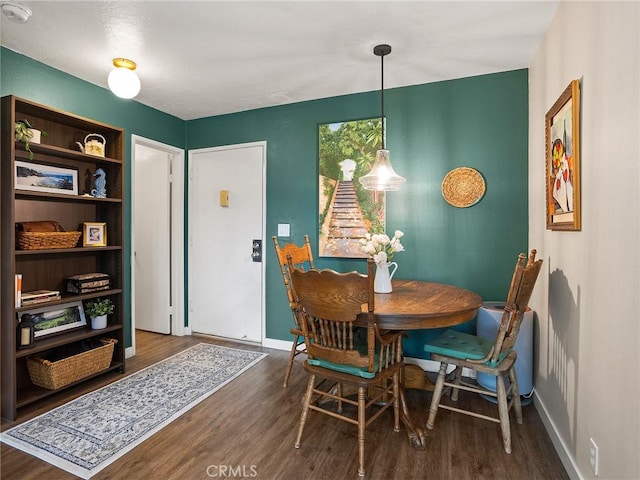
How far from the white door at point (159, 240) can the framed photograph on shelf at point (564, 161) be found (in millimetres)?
3446

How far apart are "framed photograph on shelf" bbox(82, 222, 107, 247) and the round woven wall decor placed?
113 inches

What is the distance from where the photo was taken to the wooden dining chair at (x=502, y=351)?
1.79 metres

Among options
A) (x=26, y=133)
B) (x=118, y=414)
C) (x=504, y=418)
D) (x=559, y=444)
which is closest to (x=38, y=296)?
(x=118, y=414)

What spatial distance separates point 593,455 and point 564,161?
1.39 m

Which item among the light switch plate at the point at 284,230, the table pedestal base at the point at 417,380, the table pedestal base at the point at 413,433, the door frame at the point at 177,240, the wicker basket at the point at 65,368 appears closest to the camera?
the table pedestal base at the point at 413,433

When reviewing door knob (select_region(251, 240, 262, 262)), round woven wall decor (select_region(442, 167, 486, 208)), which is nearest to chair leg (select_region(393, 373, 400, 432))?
round woven wall decor (select_region(442, 167, 486, 208))

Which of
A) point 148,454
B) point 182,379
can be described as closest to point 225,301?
point 182,379

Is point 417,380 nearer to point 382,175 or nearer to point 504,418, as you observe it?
point 504,418

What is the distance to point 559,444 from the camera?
1843 millimetres

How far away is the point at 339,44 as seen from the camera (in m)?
2.38

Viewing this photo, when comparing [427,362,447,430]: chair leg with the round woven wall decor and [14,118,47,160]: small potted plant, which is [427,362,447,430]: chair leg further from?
[14,118,47,160]: small potted plant

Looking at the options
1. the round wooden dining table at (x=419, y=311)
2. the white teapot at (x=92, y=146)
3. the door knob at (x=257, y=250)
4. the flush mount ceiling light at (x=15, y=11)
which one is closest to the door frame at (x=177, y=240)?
the door knob at (x=257, y=250)

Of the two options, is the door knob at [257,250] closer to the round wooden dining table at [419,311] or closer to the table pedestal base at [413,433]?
the round wooden dining table at [419,311]

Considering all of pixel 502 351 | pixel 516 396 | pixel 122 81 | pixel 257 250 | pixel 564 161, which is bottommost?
pixel 516 396
